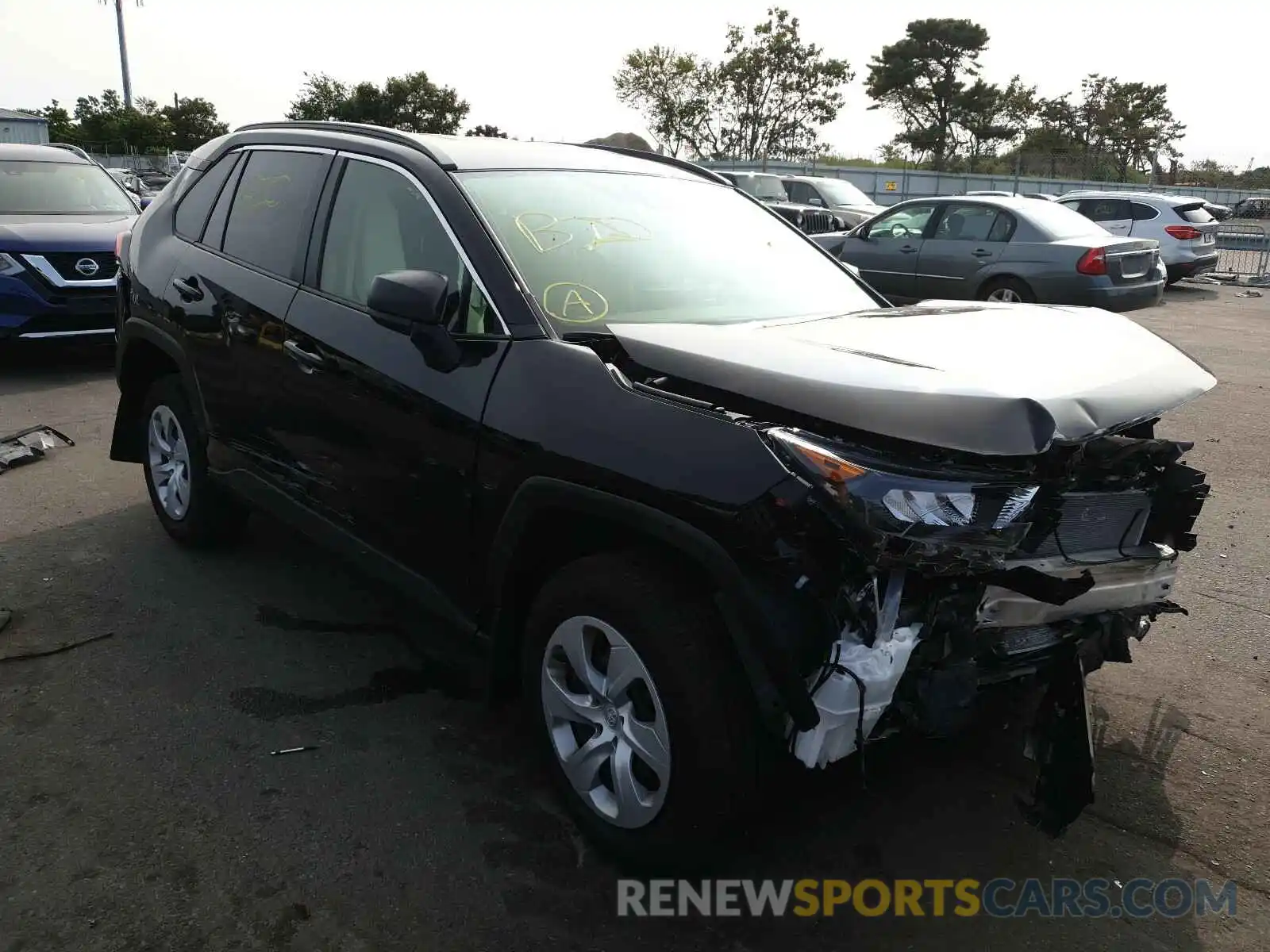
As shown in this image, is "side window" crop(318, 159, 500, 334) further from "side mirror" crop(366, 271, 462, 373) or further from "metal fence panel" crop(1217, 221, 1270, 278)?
"metal fence panel" crop(1217, 221, 1270, 278)

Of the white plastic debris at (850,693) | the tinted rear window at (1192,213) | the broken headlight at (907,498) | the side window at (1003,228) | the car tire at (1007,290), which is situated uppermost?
the tinted rear window at (1192,213)

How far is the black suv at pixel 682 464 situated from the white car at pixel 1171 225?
16.0 meters

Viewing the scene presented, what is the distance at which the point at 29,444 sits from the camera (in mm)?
6328

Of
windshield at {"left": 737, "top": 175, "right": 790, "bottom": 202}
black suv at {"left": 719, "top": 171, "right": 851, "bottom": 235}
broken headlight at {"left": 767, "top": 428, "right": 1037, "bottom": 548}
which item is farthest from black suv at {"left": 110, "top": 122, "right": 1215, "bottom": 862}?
windshield at {"left": 737, "top": 175, "right": 790, "bottom": 202}

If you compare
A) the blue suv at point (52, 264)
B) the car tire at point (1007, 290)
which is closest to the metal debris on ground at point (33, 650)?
the blue suv at point (52, 264)

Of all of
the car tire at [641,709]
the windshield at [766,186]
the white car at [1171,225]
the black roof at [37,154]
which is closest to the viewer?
the car tire at [641,709]

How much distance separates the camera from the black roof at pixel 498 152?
3447 mm

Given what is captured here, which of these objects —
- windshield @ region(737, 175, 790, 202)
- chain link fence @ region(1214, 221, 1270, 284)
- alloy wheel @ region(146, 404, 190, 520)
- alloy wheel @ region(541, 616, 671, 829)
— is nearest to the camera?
alloy wheel @ region(541, 616, 671, 829)

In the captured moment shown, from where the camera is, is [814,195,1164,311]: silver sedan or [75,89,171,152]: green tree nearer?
[814,195,1164,311]: silver sedan

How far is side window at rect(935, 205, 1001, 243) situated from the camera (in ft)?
39.3

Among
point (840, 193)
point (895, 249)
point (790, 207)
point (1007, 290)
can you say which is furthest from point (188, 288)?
point (840, 193)

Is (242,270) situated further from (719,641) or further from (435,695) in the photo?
(719,641)

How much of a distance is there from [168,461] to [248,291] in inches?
51.4

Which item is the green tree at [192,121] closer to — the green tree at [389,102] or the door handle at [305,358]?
the green tree at [389,102]
